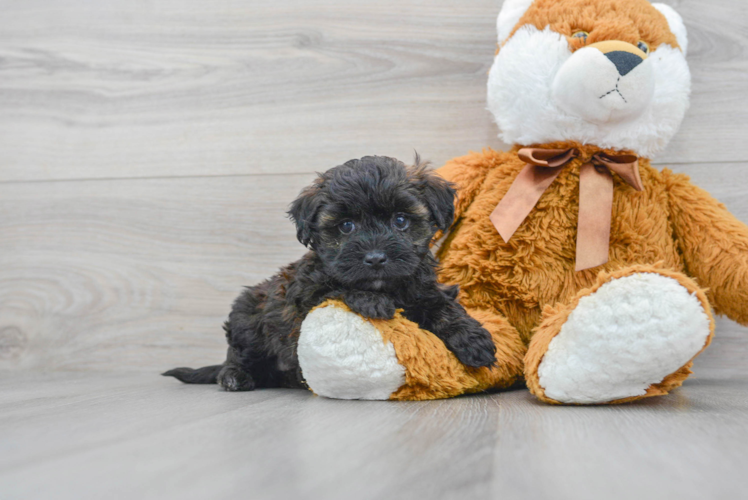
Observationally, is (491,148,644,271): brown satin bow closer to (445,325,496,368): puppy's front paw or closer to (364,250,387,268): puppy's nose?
(445,325,496,368): puppy's front paw

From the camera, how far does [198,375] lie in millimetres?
1628

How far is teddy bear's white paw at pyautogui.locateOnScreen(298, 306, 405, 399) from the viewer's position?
3.71 ft

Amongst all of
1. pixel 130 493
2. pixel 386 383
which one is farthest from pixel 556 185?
pixel 130 493

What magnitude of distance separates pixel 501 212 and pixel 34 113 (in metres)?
1.65

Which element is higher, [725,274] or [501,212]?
[501,212]

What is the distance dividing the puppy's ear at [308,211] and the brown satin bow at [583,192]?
442mm

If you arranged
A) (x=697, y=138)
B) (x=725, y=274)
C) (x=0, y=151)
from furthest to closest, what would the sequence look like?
(x=0, y=151) < (x=697, y=138) < (x=725, y=274)

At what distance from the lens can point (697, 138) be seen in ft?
5.64

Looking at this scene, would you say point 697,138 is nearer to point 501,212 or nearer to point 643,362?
point 501,212

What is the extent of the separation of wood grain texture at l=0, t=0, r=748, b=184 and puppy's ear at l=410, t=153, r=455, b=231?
564mm

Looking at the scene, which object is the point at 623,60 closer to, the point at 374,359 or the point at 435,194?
the point at 435,194

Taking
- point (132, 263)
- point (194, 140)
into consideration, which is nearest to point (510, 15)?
point (194, 140)

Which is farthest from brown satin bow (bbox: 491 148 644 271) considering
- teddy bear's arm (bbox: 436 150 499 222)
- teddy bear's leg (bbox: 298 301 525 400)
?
teddy bear's leg (bbox: 298 301 525 400)

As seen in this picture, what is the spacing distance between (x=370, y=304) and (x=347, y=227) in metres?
0.16
